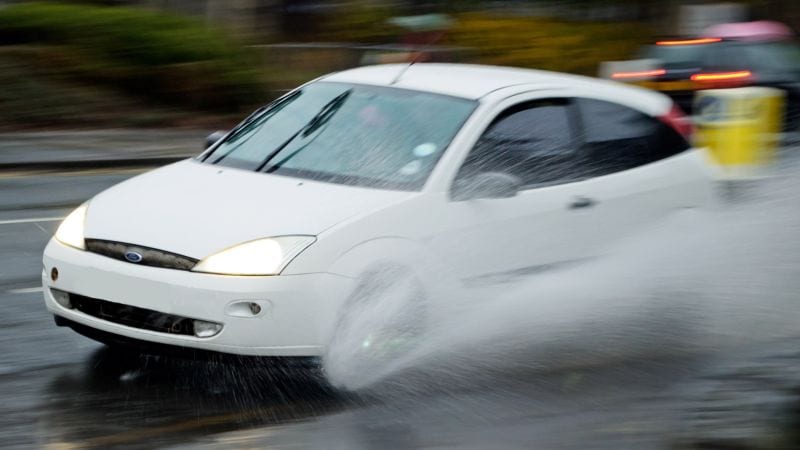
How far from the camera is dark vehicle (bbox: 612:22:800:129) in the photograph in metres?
16.7

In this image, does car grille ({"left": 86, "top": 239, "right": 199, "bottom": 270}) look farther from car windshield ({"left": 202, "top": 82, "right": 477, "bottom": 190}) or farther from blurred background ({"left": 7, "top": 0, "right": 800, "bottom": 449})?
car windshield ({"left": 202, "top": 82, "right": 477, "bottom": 190})

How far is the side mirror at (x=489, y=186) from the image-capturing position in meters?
6.69

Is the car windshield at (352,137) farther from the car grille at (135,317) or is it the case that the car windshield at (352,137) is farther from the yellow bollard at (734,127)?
the yellow bollard at (734,127)

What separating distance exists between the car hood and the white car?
0.01 meters

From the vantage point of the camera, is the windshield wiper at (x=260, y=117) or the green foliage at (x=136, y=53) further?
the green foliage at (x=136, y=53)

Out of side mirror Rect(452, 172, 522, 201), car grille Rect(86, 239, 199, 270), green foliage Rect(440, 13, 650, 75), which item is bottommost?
car grille Rect(86, 239, 199, 270)

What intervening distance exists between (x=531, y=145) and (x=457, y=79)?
0.58 metres

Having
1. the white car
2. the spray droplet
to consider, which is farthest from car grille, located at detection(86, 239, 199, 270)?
the spray droplet

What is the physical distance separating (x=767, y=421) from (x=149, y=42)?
56.0ft

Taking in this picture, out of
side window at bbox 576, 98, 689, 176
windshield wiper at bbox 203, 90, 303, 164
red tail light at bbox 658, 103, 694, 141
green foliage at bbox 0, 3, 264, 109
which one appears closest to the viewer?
side window at bbox 576, 98, 689, 176

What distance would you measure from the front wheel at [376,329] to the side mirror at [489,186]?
586 mm

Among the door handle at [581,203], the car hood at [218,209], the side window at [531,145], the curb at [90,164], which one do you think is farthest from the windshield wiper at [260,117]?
the curb at [90,164]

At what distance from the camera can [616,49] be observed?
80.5 ft

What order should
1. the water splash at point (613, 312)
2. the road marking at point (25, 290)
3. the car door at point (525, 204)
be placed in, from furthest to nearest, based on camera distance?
the road marking at point (25, 290) → the car door at point (525, 204) → the water splash at point (613, 312)
